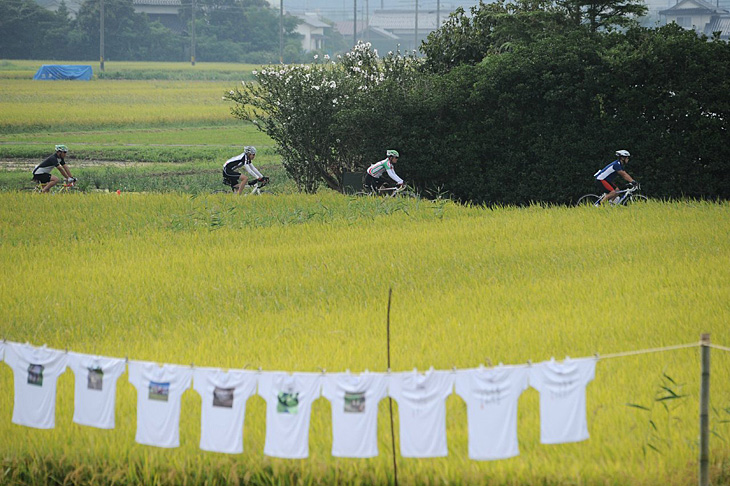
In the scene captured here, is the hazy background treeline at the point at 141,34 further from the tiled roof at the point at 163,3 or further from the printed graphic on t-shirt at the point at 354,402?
the printed graphic on t-shirt at the point at 354,402

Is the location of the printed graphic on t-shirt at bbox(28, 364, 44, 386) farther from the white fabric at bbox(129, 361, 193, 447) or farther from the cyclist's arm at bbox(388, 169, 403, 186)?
the cyclist's arm at bbox(388, 169, 403, 186)

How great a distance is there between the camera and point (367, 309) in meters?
10.9

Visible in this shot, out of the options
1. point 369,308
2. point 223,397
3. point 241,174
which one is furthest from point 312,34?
point 223,397

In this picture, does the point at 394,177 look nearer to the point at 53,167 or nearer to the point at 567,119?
the point at 567,119

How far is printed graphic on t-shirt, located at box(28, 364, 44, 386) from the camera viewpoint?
669 centimetres

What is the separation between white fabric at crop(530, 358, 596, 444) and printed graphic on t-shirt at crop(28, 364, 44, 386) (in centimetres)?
320

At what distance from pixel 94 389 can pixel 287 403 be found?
135 centimetres

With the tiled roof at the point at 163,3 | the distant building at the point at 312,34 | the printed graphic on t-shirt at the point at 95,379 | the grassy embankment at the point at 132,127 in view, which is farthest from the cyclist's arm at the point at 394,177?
the distant building at the point at 312,34

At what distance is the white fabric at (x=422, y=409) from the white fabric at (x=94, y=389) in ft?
5.98

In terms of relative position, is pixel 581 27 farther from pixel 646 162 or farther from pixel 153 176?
pixel 153 176

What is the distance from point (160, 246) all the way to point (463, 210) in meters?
6.18

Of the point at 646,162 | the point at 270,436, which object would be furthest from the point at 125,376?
the point at 646,162

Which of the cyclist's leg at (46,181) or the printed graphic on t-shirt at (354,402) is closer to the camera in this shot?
the printed graphic on t-shirt at (354,402)

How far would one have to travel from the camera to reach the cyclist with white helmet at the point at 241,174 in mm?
20978
